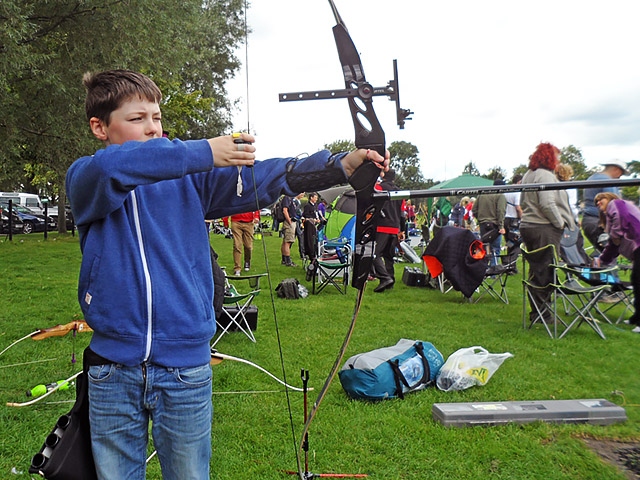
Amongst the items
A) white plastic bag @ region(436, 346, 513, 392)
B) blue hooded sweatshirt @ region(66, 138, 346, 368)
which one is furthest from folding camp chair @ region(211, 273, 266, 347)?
blue hooded sweatshirt @ region(66, 138, 346, 368)

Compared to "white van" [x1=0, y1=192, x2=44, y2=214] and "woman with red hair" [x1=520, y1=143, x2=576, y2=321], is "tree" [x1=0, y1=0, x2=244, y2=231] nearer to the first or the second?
"woman with red hair" [x1=520, y1=143, x2=576, y2=321]

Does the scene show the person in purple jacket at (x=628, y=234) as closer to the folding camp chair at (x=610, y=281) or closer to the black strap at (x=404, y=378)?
the folding camp chair at (x=610, y=281)

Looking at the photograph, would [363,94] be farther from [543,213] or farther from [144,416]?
[543,213]

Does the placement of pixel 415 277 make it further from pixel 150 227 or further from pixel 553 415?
pixel 150 227

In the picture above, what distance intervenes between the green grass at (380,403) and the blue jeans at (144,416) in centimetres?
155

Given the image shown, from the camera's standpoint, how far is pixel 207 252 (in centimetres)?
Result: 183

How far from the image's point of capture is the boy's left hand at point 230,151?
5.24 feet

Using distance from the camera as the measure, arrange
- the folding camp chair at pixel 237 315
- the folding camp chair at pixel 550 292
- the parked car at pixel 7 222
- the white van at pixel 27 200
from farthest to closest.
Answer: the white van at pixel 27 200 < the parked car at pixel 7 222 < the folding camp chair at pixel 550 292 < the folding camp chair at pixel 237 315

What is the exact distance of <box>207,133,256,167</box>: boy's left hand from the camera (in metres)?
1.60

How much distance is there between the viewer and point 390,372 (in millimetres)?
4320

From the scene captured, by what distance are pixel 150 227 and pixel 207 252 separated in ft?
0.70

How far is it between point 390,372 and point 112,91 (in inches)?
127

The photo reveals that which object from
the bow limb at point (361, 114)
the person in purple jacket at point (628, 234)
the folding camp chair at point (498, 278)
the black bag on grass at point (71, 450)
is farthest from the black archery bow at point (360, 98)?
the folding camp chair at point (498, 278)

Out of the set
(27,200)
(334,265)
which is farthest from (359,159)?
(27,200)
